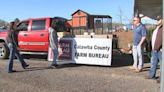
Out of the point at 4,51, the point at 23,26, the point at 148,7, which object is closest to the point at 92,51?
the point at 148,7

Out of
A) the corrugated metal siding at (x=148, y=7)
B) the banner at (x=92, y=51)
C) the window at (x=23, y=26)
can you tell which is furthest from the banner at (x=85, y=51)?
the window at (x=23, y=26)

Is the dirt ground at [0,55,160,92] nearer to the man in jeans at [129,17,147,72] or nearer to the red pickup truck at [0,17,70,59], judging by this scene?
the man in jeans at [129,17,147,72]

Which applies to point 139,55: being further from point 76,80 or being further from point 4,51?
point 4,51

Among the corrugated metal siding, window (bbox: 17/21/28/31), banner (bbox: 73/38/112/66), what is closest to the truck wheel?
window (bbox: 17/21/28/31)

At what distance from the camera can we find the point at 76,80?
10.8 meters

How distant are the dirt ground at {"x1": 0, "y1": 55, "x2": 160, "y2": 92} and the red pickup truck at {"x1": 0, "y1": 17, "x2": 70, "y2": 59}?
7.38 ft

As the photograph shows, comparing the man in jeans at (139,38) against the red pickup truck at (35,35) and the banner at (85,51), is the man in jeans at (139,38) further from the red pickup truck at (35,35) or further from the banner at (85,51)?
the red pickup truck at (35,35)

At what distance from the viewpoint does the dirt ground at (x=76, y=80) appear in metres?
9.44

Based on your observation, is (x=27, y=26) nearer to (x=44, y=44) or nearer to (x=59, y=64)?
(x=44, y=44)

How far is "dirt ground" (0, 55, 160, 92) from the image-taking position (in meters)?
9.44

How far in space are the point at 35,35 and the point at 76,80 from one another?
19.5ft

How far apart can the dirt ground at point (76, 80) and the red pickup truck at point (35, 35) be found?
225 centimetres

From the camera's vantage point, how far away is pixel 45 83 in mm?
10289

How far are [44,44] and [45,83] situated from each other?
5765mm
